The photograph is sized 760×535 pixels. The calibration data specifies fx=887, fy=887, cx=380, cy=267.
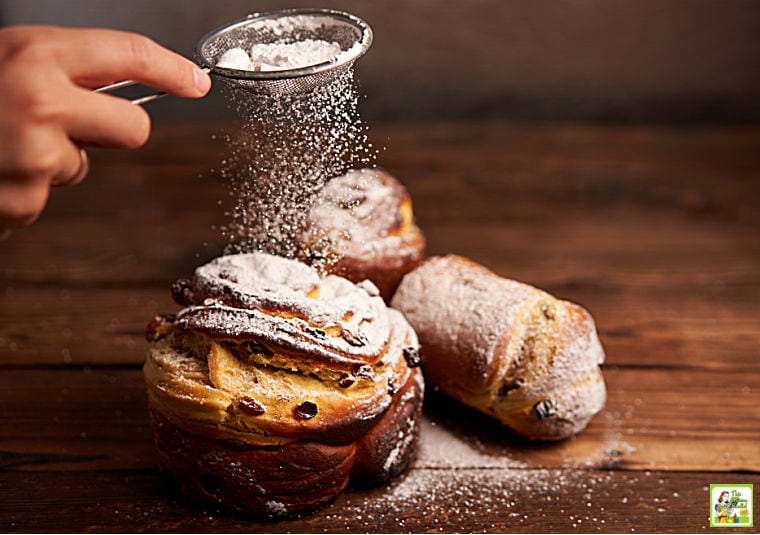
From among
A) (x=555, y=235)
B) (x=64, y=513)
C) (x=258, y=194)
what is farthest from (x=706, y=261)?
(x=64, y=513)

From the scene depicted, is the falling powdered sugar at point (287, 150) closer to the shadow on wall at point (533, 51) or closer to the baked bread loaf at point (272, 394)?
the baked bread loaf at point (272, 394)

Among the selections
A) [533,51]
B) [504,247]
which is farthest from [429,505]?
[533,51]

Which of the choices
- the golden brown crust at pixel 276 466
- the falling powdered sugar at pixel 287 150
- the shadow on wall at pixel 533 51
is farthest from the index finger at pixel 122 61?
the shadow on wall at pixel 533 51

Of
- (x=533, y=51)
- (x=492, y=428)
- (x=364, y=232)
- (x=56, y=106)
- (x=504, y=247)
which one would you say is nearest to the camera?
(x=56, y=106)

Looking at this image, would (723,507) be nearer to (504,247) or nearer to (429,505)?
(429,505)

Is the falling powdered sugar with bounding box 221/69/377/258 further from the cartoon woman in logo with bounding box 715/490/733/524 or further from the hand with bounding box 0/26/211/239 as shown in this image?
the cartoon woman in logo with bounding box 715/490/733/524

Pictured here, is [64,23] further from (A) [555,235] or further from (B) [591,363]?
(B) [591,363]

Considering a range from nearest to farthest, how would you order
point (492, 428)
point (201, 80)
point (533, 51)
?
point (201, 80) → point (492, 428) → point (533, 51)
